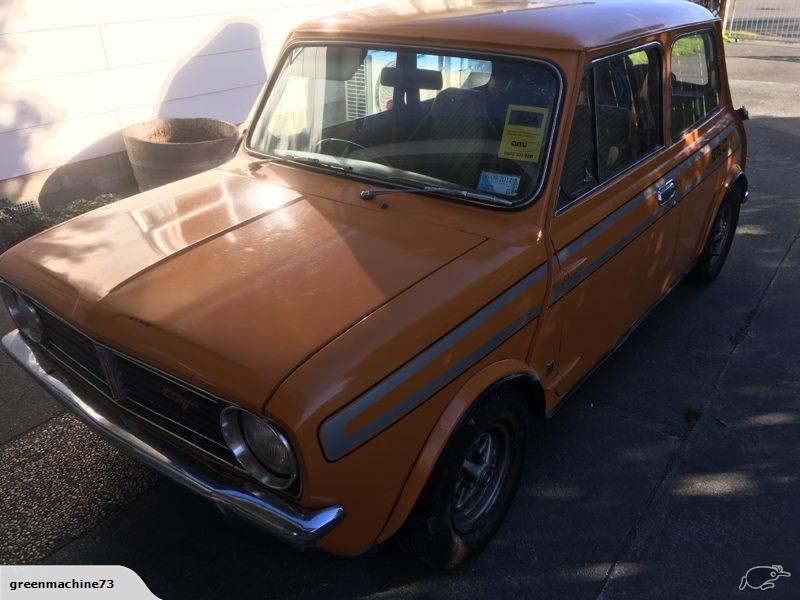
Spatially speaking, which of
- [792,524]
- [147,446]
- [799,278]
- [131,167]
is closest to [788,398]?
[792,524]

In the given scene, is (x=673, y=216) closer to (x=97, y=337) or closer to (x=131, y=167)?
(x=97, y=337)

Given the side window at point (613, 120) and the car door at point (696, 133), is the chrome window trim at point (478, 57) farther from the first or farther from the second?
the car door at point (696, 133)

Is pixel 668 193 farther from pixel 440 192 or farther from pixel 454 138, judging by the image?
pixel 440 192

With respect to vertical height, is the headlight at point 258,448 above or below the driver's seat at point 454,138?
below

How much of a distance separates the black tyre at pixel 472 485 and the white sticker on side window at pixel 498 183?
77cm

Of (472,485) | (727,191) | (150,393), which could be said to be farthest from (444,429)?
(727,191)

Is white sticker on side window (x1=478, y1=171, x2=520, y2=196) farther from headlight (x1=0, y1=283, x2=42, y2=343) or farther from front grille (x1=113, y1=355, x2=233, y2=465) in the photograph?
headlight (x1=0, y1=283, x2=42, y2=343)

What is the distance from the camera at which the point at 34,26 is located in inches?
215

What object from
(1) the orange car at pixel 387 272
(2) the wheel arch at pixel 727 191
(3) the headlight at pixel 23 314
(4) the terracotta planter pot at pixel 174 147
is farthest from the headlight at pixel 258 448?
(4) the terracotta planter pot at pixel 174 147

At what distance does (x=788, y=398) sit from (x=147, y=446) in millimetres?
3215

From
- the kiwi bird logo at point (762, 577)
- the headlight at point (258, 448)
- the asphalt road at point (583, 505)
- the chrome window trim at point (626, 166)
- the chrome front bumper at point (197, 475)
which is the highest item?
the chrome window trim at point (626, 166)

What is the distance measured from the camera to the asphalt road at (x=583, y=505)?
2.66 meters

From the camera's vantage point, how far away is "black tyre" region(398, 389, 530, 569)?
238 cm

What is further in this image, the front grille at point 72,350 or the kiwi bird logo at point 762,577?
the kiwi bird logo at point 762,577
